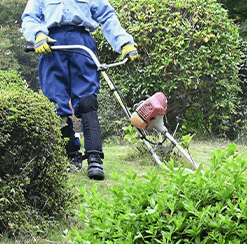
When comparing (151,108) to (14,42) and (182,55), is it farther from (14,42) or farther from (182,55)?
(14,42)

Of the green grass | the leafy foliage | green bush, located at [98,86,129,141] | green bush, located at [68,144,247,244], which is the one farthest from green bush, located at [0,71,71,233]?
the leafy foliage

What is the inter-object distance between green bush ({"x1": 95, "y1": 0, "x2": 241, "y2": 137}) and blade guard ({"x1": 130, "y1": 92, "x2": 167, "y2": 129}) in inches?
100

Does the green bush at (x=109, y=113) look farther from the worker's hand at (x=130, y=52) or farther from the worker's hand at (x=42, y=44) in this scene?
the worker's hand at (x=42, y=44)

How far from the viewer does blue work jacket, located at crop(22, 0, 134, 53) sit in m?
3.66

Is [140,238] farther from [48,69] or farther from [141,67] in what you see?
[141,67]

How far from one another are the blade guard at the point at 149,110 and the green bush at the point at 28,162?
1.20m

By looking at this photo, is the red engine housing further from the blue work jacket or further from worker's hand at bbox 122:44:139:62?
the blue work jacket

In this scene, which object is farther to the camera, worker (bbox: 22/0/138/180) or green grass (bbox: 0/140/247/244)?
worker (bbox: 22/0/138/180)

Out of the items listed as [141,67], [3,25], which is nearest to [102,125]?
[141,67]

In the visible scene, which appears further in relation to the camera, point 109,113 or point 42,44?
point 109,113

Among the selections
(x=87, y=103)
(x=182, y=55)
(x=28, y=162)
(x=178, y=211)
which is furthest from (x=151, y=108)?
(x=182, y=55)

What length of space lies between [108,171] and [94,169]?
1.88 feet

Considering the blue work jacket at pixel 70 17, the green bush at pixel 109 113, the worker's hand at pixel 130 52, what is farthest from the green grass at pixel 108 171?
the blue work jacket at pixel 70 17

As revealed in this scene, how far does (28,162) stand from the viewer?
84.5 inches
